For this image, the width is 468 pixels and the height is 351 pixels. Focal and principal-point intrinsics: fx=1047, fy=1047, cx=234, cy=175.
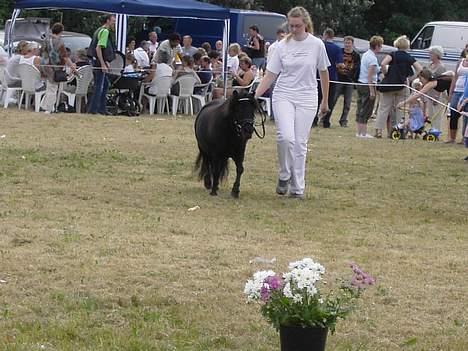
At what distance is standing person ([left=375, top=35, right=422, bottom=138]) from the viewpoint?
18625 mm

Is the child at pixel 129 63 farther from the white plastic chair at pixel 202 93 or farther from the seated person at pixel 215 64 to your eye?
the seated person at pixel 215 64

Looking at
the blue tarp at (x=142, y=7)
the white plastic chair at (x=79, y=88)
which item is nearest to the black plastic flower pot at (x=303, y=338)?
the white plastic chair at (x=79, y=88)

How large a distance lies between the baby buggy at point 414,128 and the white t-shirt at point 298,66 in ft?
27.6

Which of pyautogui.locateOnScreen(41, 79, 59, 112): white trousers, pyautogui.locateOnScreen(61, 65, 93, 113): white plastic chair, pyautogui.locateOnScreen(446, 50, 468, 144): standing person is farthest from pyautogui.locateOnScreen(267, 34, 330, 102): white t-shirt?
→ pyautogui.locateOnScreen(41, 79, 59, 112): white trousers

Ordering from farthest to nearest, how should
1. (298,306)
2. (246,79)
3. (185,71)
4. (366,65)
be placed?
(185,71)
(246,79)
(366,65)
(298,306)

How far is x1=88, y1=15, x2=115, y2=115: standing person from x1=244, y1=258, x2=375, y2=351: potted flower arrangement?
15.6 m

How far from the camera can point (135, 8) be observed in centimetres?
2214

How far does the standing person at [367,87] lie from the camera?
62.2ft

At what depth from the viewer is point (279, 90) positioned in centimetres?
1081

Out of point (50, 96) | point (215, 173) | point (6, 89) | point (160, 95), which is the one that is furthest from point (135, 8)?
point (215, 173)

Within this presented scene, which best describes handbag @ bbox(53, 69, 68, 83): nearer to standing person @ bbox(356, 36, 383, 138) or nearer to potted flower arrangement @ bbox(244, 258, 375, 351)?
standing person @ bbox(356, 36, 383, 138)

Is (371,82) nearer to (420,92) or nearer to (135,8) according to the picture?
(420,92)

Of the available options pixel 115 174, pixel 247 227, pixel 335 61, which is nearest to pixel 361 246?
pixel 247 227

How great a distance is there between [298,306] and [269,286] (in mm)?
170
